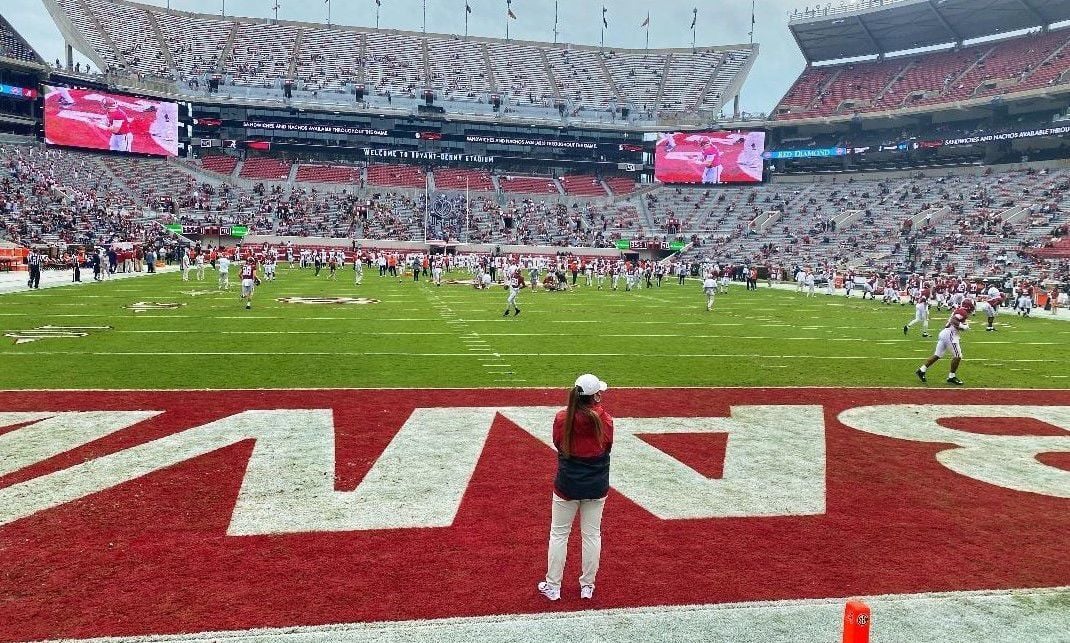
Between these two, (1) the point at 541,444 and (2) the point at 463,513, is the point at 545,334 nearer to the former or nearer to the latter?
(1) the point at 541,444

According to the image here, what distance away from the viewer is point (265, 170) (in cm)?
6850

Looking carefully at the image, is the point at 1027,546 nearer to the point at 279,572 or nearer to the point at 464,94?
the point at 279,572

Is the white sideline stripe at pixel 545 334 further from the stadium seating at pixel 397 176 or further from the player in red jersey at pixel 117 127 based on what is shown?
the stadium seating at pixel 397 176

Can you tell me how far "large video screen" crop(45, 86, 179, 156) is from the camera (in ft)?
190

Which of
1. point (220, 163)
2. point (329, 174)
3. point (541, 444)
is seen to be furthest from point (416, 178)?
point (541, 444)

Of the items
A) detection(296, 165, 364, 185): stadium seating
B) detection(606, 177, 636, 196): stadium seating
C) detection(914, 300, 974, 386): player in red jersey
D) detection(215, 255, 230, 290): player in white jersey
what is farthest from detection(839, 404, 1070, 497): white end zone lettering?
detection(606, 177, 636, 196): stadium seating

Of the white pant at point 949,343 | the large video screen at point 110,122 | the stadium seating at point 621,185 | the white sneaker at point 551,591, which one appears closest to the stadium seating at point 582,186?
the stadium seating at point 621,185

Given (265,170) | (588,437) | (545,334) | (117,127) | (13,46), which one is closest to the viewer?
(588,437)

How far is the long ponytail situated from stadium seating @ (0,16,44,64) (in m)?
66.9

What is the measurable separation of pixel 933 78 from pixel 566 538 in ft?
226

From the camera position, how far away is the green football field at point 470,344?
1273 centimetres

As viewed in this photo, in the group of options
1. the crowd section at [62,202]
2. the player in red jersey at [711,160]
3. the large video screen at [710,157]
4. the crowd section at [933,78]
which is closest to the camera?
the crowd section at [62,202]

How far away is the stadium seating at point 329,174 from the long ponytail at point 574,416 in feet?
223

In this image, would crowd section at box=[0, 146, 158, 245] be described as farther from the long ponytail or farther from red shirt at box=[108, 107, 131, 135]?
the long ponytail
